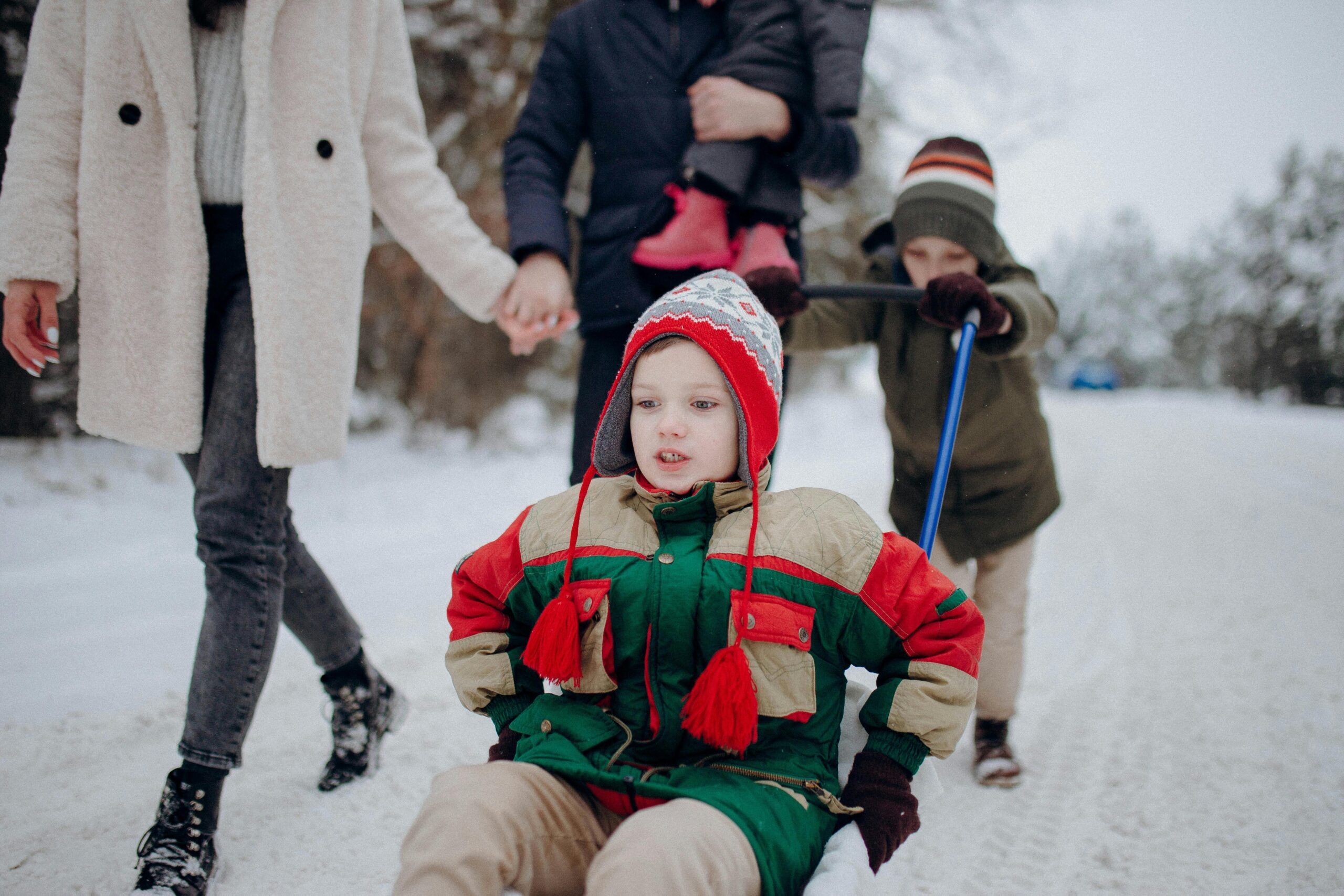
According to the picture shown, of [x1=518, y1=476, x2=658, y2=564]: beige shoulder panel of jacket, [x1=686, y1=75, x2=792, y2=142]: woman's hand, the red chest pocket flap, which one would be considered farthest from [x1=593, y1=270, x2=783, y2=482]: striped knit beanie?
[x1=686, y1=75, x2=792, y2=142]: woman's hand

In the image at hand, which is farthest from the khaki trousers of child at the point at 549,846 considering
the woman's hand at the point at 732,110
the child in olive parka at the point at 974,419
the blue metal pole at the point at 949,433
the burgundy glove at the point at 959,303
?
the woman's hand at the point at 732,110

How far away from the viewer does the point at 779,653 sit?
141 centimetres

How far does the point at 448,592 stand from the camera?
3.65 m

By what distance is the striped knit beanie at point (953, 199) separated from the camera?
2.29 m

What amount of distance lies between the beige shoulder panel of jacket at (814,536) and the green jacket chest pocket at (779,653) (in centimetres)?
8

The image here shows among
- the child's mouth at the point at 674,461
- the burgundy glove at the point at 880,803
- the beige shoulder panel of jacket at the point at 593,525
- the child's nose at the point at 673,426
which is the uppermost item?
the child's nose at the point at 673,426

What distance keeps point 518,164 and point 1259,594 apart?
13.5 ft

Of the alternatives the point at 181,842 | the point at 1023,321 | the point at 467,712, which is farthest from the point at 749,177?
the point at 181,842

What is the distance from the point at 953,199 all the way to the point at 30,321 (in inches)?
89.0

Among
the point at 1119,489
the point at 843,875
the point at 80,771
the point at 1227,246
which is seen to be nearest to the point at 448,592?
the point at 80,771

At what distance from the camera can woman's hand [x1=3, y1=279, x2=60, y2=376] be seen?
1627 millimetres

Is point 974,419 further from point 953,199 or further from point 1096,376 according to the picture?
→ point 1096,376

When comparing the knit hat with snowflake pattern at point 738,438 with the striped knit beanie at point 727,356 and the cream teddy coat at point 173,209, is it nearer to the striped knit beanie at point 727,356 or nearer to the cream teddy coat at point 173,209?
the striped knit beanie at point 727,356

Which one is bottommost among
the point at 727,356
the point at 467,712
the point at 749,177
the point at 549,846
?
the point at 467,712
